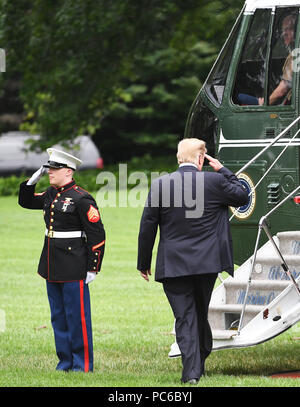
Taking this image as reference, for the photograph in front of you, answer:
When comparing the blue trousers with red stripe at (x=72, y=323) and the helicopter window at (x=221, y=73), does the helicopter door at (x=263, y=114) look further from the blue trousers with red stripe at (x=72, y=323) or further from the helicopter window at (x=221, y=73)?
the blue trousers with red stripe at (x=72, y=323)

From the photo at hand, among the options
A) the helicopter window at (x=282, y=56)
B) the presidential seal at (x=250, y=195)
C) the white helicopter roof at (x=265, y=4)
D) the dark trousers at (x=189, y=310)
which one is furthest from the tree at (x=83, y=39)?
the dark trousers at (x=189, y=310)

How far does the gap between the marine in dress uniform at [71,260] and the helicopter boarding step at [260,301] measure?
763 mm

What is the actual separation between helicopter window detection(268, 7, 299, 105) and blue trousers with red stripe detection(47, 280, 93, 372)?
93.5 inches

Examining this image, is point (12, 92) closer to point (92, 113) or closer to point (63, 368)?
point (92, 113)

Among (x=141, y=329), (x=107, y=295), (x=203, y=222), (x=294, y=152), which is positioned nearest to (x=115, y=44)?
(x=107, y=295)

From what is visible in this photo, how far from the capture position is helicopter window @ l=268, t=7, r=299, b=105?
898 cm

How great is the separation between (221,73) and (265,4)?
77 cm

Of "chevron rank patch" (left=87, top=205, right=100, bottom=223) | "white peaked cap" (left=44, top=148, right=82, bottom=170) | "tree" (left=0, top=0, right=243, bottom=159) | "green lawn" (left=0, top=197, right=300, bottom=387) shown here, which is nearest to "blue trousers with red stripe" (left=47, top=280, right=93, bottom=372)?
"green lawn" (left=0, top=197, right=300, bottom=387)

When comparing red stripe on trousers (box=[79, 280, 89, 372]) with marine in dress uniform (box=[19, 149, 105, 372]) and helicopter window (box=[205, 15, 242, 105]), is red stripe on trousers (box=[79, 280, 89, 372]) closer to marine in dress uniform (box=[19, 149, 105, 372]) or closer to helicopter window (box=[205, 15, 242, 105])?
marine in dress uniform (box=[19, 149, 105, 372])

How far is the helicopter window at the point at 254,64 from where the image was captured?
9.25 m

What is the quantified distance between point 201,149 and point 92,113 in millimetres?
14182

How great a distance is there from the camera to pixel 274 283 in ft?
26.8

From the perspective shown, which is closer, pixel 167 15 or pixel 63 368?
pixel 63 368

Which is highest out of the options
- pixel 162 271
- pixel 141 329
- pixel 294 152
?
pixel 294 152
